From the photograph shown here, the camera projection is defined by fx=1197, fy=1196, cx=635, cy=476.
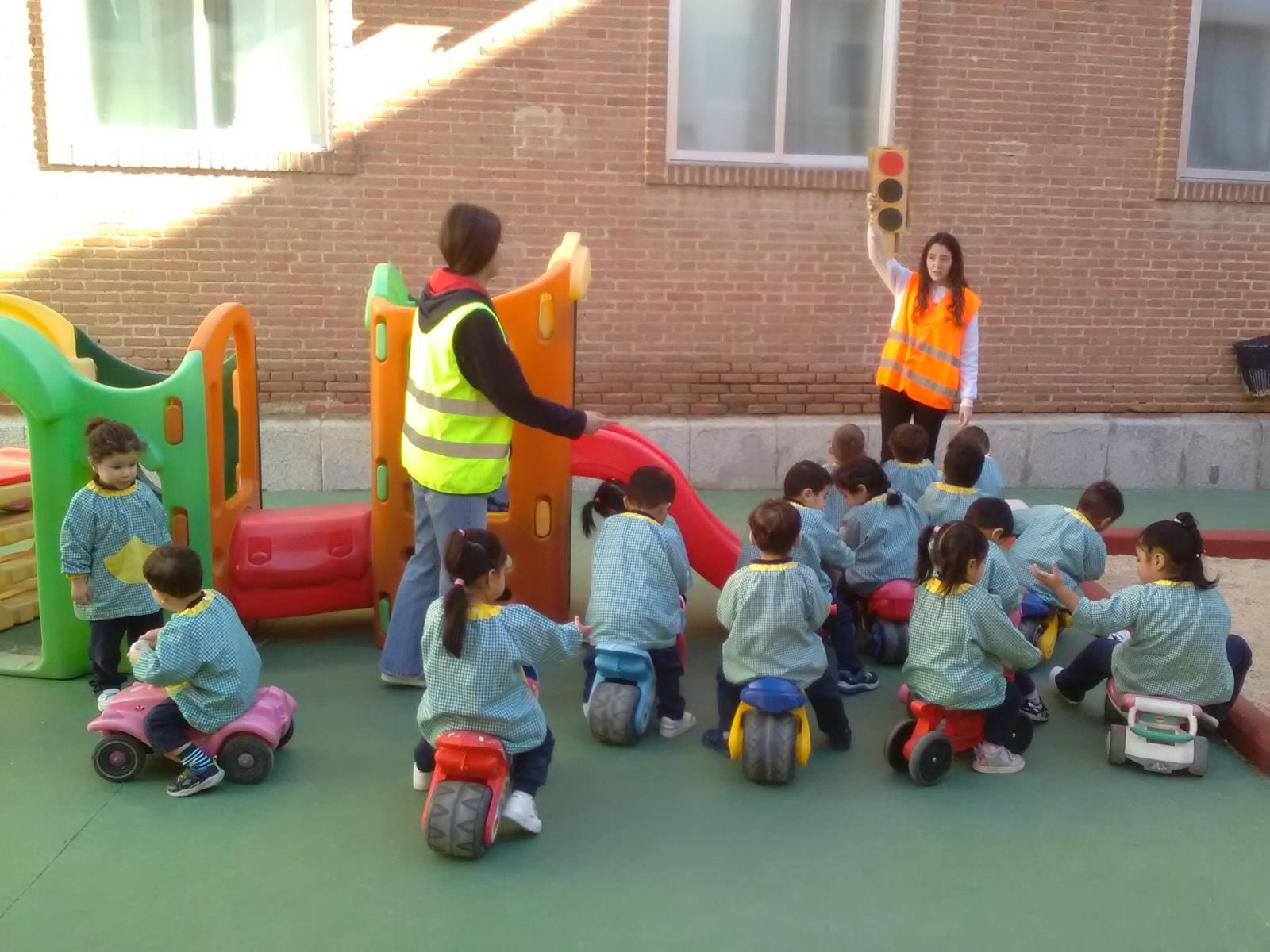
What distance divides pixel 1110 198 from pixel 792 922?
7.92 metres

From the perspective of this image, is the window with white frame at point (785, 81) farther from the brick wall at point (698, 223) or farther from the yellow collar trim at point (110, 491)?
the yellow collar trim at point (110, 491)

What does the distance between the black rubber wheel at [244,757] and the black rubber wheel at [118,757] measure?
0.92ft

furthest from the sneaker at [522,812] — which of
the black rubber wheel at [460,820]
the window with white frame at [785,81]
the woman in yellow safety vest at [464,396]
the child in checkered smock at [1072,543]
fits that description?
the window with white frame at [785,81]

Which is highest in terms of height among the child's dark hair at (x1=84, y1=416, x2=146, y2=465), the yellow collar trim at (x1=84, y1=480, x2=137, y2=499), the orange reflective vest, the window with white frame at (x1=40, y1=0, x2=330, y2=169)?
the window with white frame at (x1=40, y1=0, x2=330, y2=169)

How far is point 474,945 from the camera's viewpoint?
3252 mm

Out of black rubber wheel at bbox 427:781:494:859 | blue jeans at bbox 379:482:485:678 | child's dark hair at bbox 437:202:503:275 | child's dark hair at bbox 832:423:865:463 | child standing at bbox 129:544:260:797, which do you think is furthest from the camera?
child's dark hair at bbox 832:423:865:463

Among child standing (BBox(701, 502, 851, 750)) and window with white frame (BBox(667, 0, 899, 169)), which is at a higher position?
window with white frame (BBox(667, 0, 899, 169))

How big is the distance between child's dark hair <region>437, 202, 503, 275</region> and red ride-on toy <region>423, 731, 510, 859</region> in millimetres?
1792

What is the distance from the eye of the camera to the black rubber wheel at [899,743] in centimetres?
439

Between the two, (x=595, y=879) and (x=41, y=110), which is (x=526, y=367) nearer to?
(x=595, y=879)

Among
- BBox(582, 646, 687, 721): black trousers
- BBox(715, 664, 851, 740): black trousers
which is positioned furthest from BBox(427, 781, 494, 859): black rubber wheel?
BBox(715, 664, 851, 740): black trousers

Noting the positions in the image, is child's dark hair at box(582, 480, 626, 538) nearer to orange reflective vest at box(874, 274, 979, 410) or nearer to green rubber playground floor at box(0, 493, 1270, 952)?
green rubber playground floor at box(0, 493, 1270, 952)

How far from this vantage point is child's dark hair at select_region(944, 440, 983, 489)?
5711 millimetres

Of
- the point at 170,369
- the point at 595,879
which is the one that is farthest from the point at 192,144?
the point at 595,879
